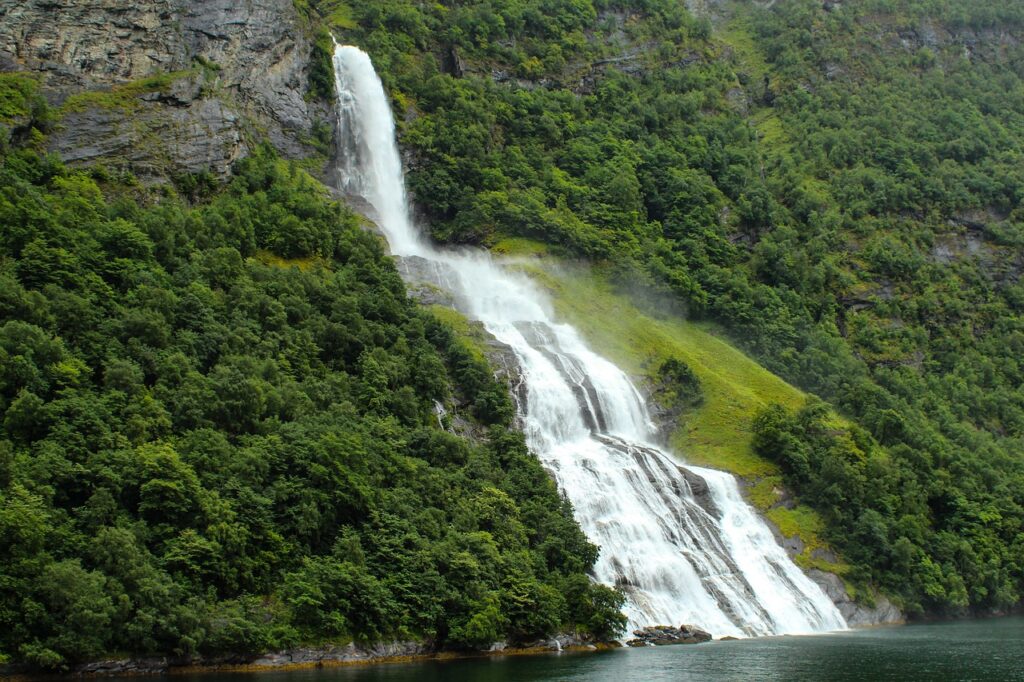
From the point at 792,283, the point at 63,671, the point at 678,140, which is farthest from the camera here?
the point at 678,140

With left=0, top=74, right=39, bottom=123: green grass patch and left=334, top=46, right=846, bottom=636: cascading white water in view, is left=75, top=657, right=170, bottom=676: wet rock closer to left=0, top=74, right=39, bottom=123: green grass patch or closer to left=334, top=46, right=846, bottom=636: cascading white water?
left=334, top=46, right=846, bottom=636: cascading white water

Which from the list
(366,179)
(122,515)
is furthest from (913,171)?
(122,515)

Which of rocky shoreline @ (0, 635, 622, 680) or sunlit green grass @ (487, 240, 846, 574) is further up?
rocky shoreline @ (0, 635, 622, 680)

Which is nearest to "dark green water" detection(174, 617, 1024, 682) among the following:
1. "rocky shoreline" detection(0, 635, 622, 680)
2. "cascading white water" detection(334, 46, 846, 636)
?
"rocky shoreline" detection(0, 635, 622, 680)

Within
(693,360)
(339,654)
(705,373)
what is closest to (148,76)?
(693,360)

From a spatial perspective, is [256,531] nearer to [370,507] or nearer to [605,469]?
[370,507]

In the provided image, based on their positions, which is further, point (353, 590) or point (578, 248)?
point (578, 248)

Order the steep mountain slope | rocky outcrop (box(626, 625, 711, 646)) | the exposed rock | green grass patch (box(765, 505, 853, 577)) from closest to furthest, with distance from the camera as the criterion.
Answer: the steep mountain slope < rocky outcrop (box(626, 625, 711, 646)) < green grass patch (box(765, 505, 853, 577)) < the exposed rock
